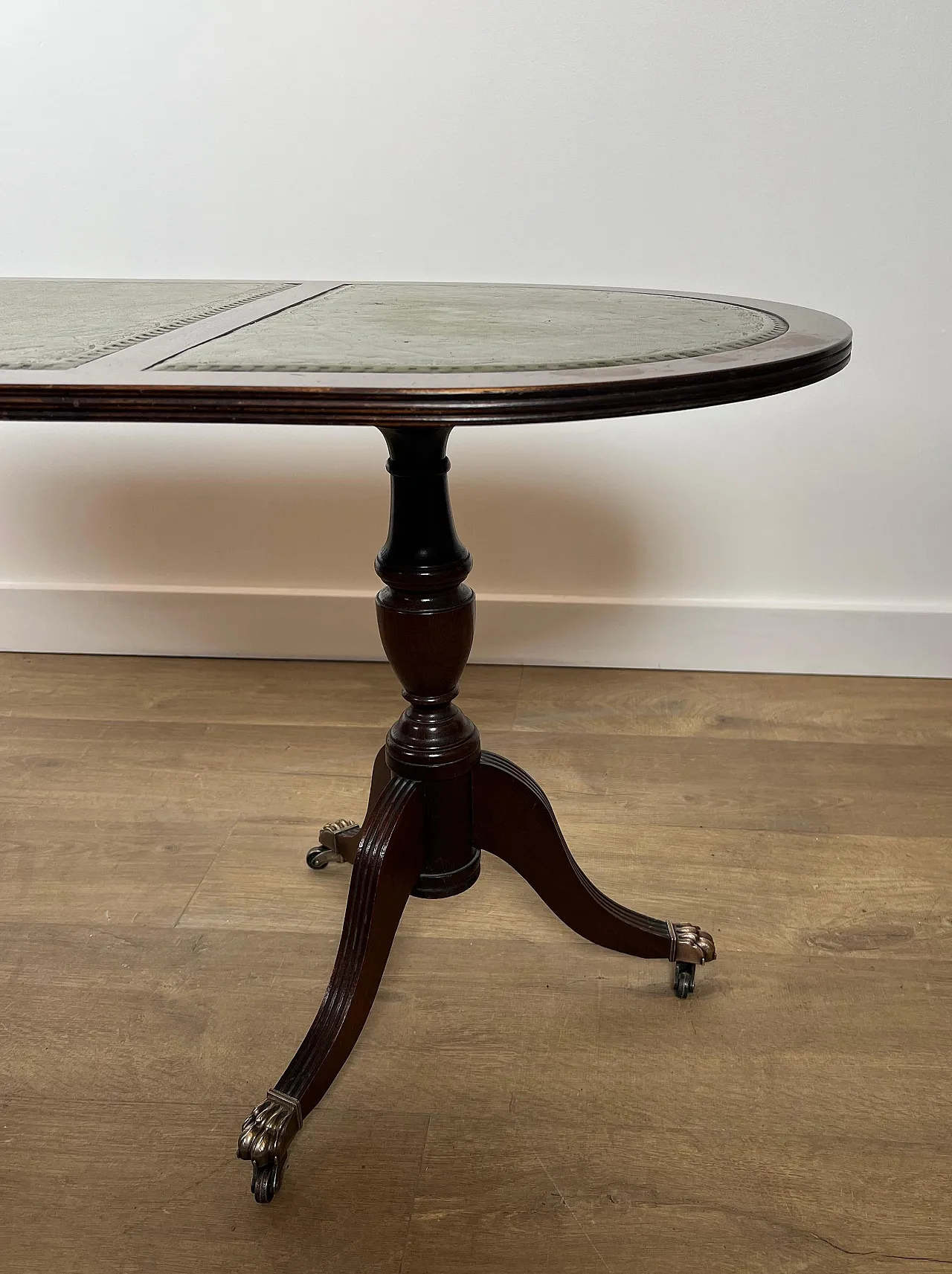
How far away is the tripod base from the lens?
1.14m

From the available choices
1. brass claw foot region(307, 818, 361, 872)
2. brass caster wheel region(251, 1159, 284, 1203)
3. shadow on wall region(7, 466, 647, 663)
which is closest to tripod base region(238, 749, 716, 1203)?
brass caster wheel region(251, 1159, 284, 1203)

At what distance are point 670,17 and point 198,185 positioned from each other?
88 centimetres

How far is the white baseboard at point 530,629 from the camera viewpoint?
2191mm

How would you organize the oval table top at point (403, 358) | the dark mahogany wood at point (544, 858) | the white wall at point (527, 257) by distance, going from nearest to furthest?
1. the oval table top at point (403, 358)
2. the dark mahogany wood at point (544, 858)
3. the white wall at point (527, 257)

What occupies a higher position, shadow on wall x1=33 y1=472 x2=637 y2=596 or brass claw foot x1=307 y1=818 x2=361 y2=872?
shadow on wall x1=33 y1=472 x2=637 y2=596

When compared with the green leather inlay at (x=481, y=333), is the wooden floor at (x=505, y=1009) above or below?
below

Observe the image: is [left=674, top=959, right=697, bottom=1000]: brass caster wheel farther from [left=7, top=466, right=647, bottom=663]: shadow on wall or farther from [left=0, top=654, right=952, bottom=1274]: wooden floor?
[left=7, top=466, right=647, bottom=663]: shadow on wall

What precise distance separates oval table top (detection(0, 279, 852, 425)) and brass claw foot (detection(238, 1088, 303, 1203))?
698 millimetres

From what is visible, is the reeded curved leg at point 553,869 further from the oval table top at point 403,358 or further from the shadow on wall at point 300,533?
the shadow on wall at point 300,533

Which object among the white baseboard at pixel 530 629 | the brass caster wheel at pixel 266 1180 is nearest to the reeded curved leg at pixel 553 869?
the brass caster wheel at pixel 266 1180

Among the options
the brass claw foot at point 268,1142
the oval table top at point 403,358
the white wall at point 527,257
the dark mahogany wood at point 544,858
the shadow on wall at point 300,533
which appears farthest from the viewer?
the shadow on wall at point 300,533

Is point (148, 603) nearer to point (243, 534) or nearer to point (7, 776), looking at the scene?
point (243, 534)

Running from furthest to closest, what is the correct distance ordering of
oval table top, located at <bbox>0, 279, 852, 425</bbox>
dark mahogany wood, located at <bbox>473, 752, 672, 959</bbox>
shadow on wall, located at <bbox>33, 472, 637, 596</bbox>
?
1. shadow on wall, located at <bbox>33, 472, 637, 596</bbox>
2. dark mahogany wood, located at <bbox>473, 752, 672, 959</bbox>
3. oval table top, located at <bbox>0, 279, 852, 425</bbox>

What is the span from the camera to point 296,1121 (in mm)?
1128
